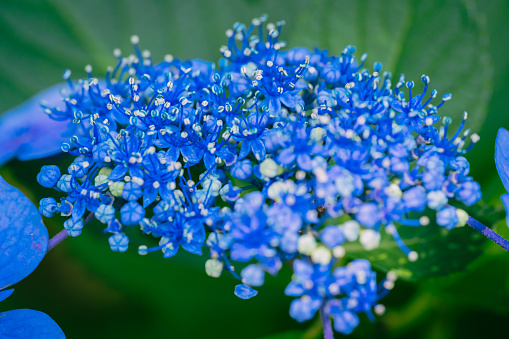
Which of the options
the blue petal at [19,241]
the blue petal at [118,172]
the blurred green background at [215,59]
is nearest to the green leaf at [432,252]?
the blurred green background at [215,59]

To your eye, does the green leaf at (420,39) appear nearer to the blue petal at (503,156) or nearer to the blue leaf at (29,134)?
the blue petal at (503,156)

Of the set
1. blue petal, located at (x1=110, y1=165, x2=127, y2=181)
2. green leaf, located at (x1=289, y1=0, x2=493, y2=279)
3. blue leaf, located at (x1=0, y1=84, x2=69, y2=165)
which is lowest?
blue petal, located at (x1=110, y1=165, x2=127, y2=181)

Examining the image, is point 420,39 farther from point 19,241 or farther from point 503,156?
point 19,241

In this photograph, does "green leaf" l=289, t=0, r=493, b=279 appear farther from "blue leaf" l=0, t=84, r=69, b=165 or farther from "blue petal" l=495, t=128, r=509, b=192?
"blue leaf" l=0, t=84, r=69, b=165

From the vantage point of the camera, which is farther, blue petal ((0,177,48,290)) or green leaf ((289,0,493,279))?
green leaf ((289,0,493,279))

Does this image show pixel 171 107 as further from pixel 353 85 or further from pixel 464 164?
pixel 464 164

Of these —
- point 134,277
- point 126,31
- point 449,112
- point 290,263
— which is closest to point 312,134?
point 290,263

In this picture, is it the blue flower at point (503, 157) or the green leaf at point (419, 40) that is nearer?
the blue flower at point (503, 157)

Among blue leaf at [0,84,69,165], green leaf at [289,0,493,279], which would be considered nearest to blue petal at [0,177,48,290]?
blue leaf at [0,84,69,165]
